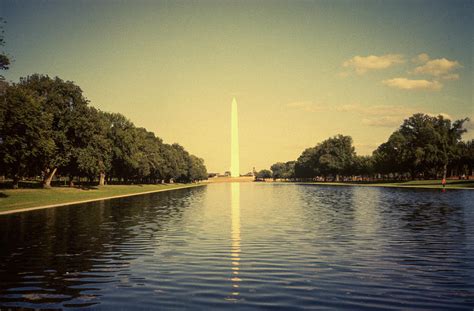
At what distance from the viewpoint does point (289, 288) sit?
11523mm

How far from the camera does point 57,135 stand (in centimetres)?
7119

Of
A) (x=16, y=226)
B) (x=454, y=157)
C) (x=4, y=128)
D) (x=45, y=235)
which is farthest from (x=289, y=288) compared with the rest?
(x=454, y=157)

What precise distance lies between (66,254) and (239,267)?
23.6 feet

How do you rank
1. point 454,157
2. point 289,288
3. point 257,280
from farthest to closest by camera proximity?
point 454,157, point 257,280, point 289,288

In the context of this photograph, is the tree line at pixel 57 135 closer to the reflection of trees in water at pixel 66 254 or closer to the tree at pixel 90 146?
the tree at pixel 90 146

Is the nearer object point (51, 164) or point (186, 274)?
point (186, 274)

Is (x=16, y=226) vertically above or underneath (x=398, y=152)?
underneath

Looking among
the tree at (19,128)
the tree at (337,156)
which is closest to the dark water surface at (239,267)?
the tree at (19,128)

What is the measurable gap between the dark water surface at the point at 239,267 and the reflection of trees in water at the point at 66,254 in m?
0.04

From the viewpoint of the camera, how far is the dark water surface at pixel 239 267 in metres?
10.5

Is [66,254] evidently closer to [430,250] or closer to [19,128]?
[430,250]

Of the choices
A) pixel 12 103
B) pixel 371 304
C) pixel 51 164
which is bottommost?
pixel 371 304

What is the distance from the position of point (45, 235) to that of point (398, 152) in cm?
12105

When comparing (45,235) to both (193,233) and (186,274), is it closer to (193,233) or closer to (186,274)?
(193,233)
